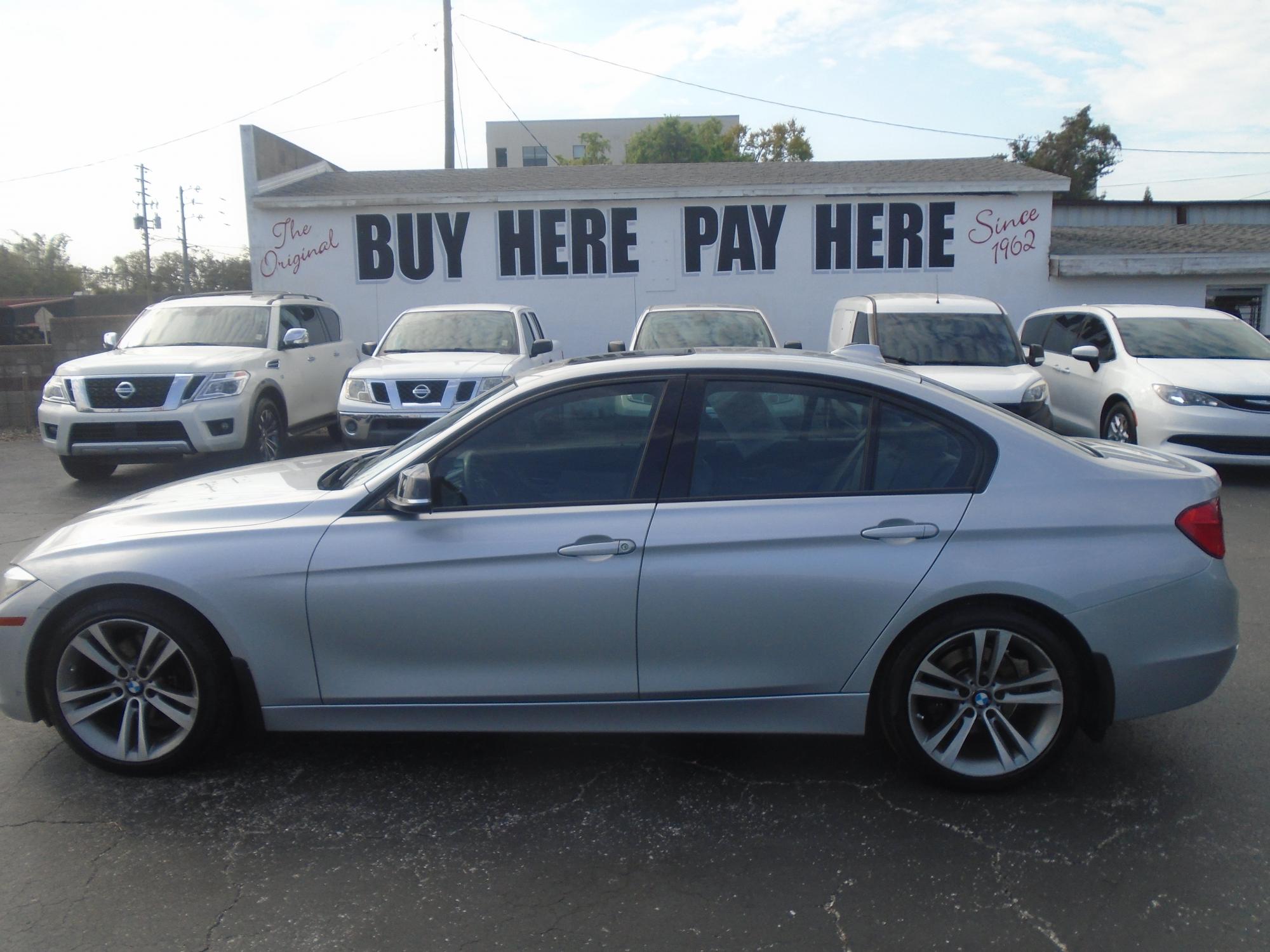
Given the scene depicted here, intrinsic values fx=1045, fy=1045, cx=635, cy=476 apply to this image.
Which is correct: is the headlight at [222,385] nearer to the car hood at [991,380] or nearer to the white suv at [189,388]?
the white suv at [189,388]

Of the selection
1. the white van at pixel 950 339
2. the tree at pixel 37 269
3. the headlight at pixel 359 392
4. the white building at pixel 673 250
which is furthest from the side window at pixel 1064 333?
the tree at pixel 37 269

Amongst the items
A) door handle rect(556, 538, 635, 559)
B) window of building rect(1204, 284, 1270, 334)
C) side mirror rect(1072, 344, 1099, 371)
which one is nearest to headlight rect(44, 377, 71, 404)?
door handle rect(556, 538, 635, 559)

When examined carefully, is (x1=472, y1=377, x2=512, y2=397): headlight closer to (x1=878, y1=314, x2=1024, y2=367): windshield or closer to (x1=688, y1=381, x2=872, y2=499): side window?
(x1=878, y1=314, x2=1024, y2=367): windshield

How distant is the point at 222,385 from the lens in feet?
32.4

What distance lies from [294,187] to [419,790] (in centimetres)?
1653

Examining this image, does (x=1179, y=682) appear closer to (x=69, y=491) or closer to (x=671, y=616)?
(x=671, y=616)

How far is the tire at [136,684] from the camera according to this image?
3.66 meters

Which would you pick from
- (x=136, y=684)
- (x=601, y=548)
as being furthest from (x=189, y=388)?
(x=601, y=548)

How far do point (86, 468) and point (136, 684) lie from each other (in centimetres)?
771

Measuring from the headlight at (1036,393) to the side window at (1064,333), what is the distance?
8.68 feet

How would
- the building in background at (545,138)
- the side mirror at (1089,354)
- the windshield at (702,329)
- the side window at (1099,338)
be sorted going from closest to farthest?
the side mirror at (1089,354) → the side window at (1099,338) → the windshield at (702,329) → the building in background at (545,138)

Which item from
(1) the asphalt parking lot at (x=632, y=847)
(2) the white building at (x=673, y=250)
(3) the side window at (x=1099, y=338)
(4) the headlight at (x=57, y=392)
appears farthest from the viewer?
(2) the white building at (x=673, y=250)

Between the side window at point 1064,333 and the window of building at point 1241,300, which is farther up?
the window of building at point 1241,300

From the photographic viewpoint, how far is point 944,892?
120 inches
